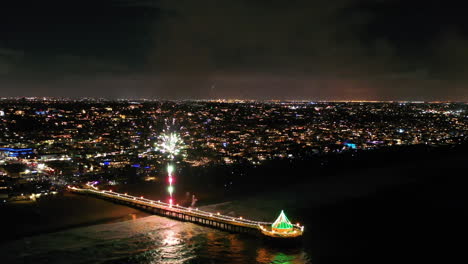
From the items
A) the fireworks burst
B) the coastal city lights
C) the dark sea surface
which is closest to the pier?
the dark sea surface

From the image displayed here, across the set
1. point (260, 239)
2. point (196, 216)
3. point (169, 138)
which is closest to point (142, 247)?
point (196, 216)

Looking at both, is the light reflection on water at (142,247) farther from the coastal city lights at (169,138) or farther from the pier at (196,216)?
the coastal city lights at (169,138)

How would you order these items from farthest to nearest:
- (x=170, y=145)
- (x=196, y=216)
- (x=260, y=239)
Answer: (x=170, y=145)
(x=196, y=216)
(x=260, y=239)

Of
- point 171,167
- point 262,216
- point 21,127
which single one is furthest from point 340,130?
point 262,216

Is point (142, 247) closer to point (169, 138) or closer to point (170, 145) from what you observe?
point (170, 145)

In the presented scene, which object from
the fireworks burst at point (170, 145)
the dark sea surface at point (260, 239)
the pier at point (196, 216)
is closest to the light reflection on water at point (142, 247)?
the dark sea surface at point (260, 239)

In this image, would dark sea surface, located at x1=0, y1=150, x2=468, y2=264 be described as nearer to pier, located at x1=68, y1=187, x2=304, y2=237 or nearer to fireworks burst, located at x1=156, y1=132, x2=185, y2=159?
pier, located at x1=68, y1=187, x2=304, y2=237

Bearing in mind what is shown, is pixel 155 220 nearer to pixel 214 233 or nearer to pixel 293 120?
pixel 214 233
